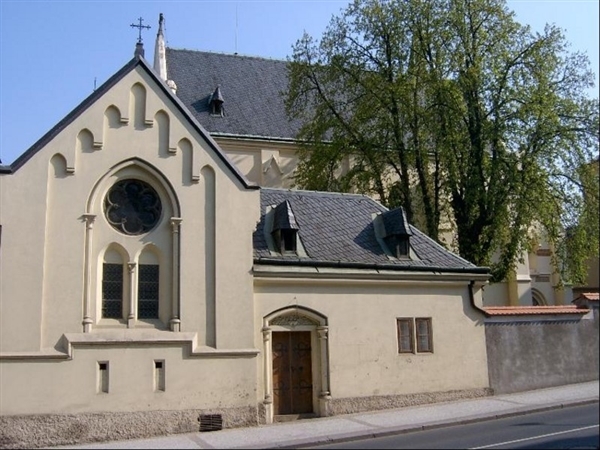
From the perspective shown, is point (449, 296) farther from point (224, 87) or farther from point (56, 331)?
point (224, 87)

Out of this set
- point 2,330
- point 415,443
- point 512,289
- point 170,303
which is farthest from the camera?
point 512,289

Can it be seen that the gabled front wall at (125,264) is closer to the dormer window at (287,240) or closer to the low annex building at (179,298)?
the low annex building at (179,298)

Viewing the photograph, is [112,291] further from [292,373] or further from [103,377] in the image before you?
[292,373]

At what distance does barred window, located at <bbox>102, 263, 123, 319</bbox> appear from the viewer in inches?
606

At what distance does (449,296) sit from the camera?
19.0m

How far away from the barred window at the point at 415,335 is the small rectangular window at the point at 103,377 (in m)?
7.86

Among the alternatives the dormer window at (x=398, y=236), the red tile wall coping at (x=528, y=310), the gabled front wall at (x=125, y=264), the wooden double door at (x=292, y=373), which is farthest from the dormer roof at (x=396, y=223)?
the gabled front wall at (x=125, y=264)

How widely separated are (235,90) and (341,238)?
18.6 meters

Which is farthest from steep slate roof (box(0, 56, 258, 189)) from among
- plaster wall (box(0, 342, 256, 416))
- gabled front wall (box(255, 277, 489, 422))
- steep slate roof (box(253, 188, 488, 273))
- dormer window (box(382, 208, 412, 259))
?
dormer window (box(382, 208, 412, 259))

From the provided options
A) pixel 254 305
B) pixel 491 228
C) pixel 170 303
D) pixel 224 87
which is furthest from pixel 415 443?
pixel 224 87

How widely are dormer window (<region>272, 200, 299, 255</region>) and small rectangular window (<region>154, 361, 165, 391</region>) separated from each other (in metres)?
4.40

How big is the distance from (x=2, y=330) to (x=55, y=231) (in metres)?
2.44

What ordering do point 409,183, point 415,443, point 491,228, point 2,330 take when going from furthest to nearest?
point 409,183, point 491,228, point 2,330, point 415,443

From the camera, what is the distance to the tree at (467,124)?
2592 cm
